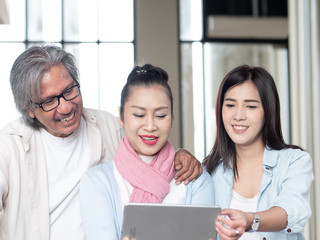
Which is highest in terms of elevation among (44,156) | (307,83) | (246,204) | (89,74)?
(89,74)

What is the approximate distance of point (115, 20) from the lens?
565 centimetres

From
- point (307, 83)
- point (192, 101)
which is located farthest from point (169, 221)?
point (192, 101)

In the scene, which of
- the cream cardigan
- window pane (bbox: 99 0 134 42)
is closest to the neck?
the cream cardigan

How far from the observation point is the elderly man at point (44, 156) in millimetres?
1872

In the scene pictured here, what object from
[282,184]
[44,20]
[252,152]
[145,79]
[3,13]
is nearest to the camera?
[145,79]

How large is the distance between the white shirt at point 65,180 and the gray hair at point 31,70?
0.53 ft

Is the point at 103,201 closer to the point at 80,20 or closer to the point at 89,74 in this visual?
the point at 89,74

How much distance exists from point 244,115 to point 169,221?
67 cm

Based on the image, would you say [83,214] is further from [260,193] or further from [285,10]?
[285,10]

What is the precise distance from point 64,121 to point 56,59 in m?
0.26

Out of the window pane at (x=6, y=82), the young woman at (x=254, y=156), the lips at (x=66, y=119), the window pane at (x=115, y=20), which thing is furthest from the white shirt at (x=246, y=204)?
the window pane at (x=115, y=20)

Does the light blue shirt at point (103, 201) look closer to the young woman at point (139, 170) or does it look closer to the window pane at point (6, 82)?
the young woman at point (139, 170)

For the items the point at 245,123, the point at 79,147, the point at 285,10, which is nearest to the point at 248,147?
the point at 245,123

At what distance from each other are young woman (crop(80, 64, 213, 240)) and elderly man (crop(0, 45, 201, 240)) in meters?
0.07
